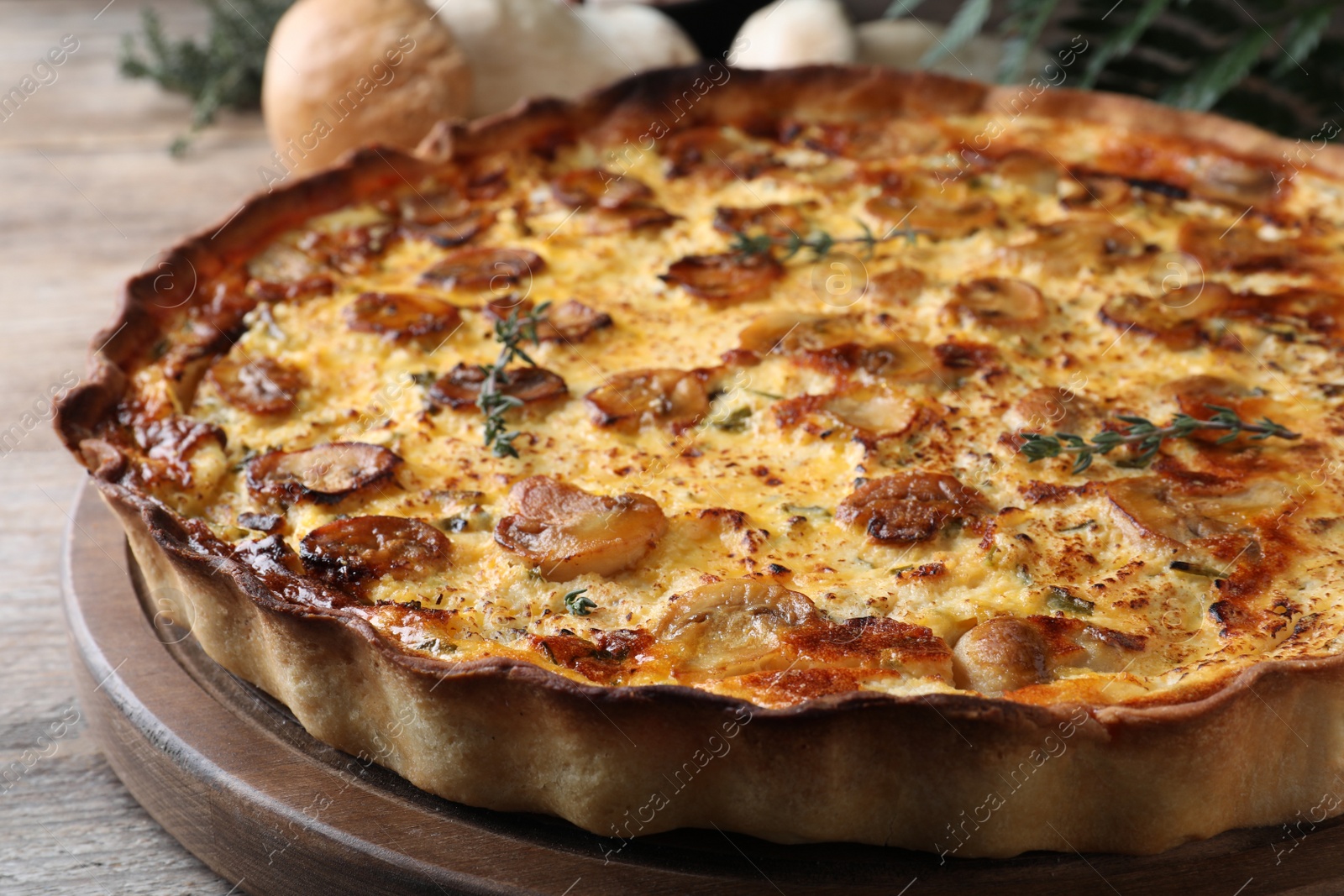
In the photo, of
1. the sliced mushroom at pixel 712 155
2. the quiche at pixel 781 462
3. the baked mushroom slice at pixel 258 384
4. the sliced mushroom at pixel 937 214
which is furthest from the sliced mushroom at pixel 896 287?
the baked mushroom slice at pixel 258 384

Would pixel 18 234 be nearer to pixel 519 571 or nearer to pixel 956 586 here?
pixel 519 571

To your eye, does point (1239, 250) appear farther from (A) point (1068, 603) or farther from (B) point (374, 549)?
(B) point (374, 549)

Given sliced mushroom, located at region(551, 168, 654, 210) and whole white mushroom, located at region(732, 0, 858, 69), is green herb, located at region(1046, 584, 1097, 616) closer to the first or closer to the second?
sliced mushroom, located at region(551, 168, 654, 210)

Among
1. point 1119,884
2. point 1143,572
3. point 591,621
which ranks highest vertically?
point 591,621

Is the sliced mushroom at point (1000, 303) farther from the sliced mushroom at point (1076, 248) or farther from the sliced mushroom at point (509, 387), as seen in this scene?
the sliced mushroom at point (509, 387)

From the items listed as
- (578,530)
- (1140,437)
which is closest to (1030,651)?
(1140,437)

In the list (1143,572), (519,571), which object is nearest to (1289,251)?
(1143,572)
